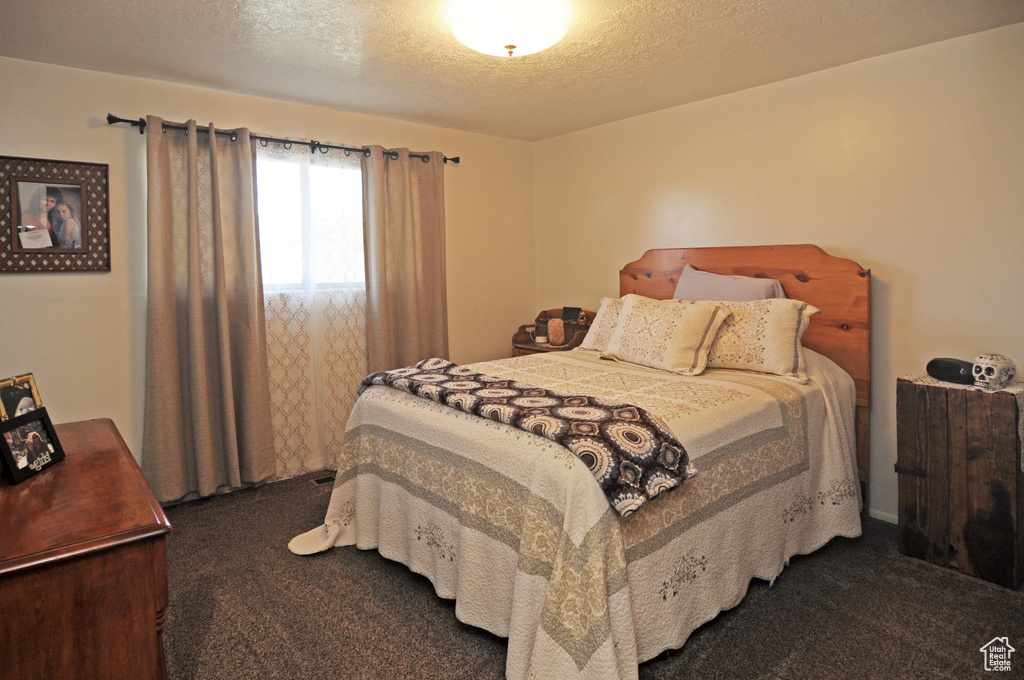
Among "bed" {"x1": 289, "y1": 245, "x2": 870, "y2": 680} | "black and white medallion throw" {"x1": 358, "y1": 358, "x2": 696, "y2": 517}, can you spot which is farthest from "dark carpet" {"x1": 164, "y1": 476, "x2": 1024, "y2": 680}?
"black and white medallion throw" {"x1": 358, "y1": 358, "x2": 696, "y2": 517}

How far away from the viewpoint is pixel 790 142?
3186 mm

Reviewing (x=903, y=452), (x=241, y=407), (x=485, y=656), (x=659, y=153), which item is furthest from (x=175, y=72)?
(x=903, y=452)

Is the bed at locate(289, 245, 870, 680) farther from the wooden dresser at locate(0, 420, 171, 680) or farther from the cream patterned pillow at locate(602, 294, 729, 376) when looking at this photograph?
the wooden dresser at locate(0, 420, 171, 680)

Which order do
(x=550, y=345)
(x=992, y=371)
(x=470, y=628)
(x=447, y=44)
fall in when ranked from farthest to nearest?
(x=550, y=345)
(x=447, y=44)
(x=992, y=371)
(x=470, y=628)

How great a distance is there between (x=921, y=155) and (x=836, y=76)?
1.97 feet

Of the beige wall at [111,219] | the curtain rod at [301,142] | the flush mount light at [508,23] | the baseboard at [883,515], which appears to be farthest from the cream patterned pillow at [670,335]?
the beige wall at [111,219]

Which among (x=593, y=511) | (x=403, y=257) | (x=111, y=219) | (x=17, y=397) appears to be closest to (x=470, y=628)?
(x=593, y=511)

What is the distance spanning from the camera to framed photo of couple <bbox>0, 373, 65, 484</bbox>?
1458mm

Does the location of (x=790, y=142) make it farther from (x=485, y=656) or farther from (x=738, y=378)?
(x=485, y=656)

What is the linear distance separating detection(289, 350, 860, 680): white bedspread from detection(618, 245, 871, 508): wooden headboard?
0.16m

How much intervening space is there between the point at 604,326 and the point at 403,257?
1457 millimetres

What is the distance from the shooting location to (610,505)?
5.47ft

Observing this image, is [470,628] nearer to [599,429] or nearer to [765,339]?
[599,429]

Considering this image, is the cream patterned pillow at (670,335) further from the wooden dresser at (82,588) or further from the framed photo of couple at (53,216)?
the framed photo of couple at (53,216)
